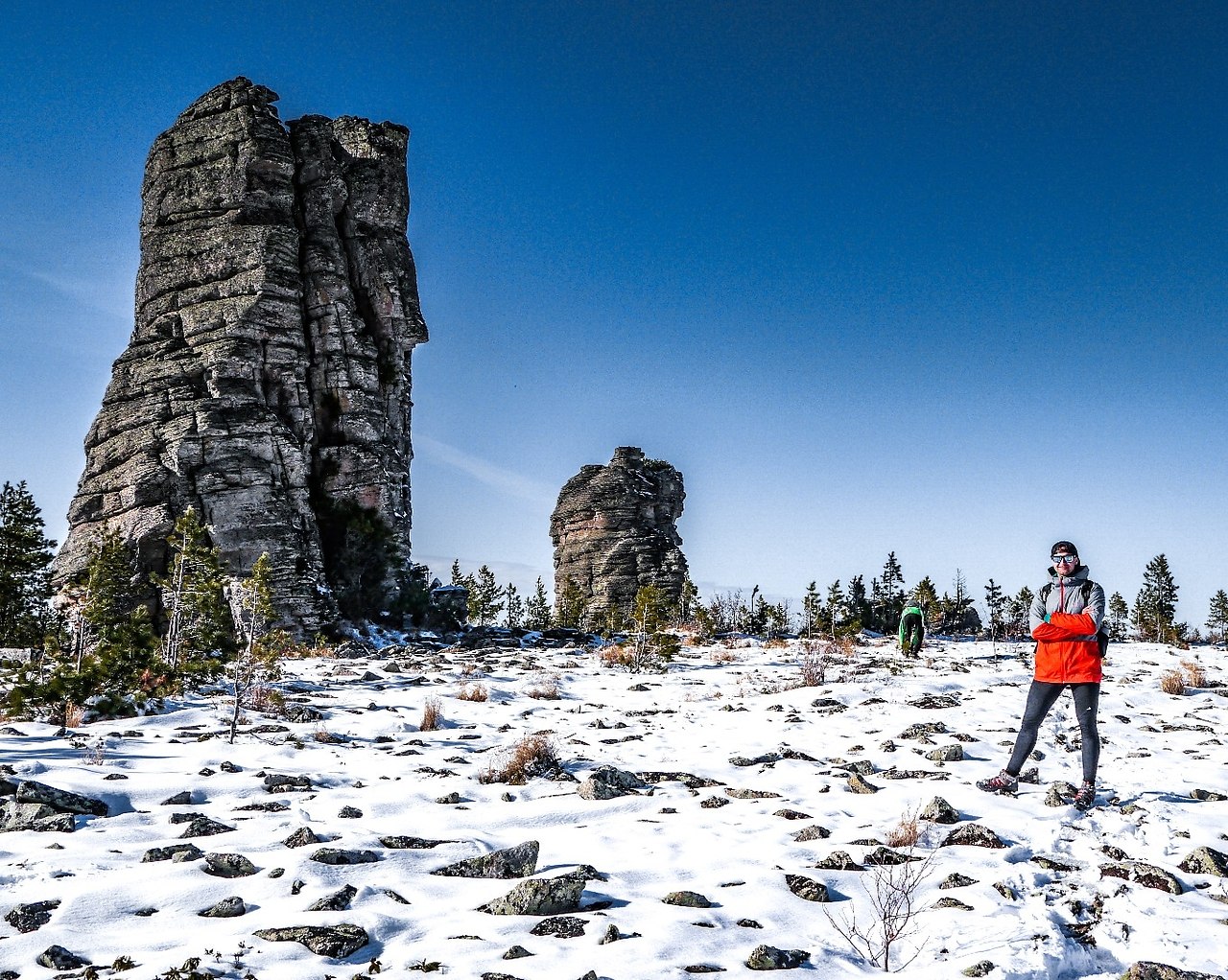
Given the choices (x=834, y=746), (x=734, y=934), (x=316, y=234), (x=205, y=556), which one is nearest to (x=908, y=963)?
(x=734, y=934)

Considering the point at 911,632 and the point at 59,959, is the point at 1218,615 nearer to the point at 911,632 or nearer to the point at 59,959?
the point at 911,632

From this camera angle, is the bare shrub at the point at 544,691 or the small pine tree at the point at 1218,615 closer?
the bare shrub at the point at 544,691

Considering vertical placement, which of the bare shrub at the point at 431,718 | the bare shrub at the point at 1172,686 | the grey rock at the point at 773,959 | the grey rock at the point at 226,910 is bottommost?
the grey rock at the point at 773,959

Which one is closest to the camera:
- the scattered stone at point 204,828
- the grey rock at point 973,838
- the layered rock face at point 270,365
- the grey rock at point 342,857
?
the grey rock at point 342,857

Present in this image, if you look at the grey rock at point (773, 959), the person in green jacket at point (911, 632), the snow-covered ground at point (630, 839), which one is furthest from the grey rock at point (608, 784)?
the person in green jacket at point (911, 632)

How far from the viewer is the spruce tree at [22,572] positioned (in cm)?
3994

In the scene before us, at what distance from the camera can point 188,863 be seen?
673 cm

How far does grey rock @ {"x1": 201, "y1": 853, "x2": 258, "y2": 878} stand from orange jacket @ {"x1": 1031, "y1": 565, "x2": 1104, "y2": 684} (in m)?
8.32

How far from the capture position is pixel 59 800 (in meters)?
7.97

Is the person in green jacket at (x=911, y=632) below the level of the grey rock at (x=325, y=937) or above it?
above

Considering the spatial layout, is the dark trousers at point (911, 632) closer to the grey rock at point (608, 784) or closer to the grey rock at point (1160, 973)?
the grey rock at point (608, 784)

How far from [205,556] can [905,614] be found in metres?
23.0

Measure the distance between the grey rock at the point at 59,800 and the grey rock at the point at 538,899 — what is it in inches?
181

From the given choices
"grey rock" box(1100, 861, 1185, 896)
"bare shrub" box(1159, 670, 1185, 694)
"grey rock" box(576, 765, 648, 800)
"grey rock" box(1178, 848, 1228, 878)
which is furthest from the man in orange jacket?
"bare shrub" box(1159, 670, 1185, 694)
